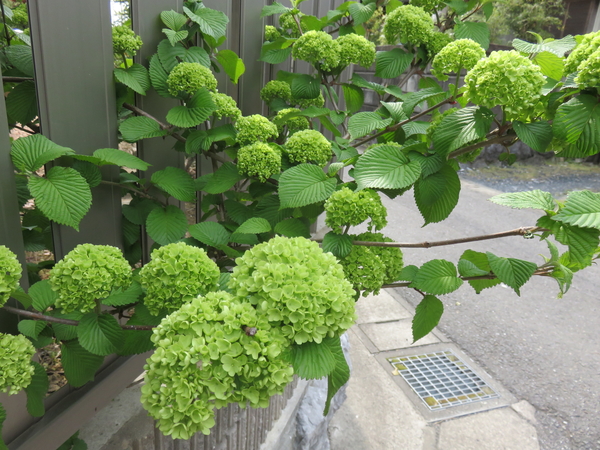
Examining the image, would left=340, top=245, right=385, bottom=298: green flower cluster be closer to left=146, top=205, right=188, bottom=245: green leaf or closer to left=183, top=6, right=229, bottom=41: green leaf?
left=146, top=205, right=188, bottom=245: green leaf

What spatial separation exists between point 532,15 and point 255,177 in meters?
9.91

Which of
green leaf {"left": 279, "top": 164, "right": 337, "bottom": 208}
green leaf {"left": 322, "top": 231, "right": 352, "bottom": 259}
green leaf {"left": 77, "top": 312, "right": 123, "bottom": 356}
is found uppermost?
green leaf {"left": 279, "top": 164, "right": 337, "bottom": 208}

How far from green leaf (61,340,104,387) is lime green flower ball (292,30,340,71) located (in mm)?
1143

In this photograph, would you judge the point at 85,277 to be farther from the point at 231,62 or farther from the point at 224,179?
the point at 231,62

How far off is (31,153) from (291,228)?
25.3 inches

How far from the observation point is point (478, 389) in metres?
2.58

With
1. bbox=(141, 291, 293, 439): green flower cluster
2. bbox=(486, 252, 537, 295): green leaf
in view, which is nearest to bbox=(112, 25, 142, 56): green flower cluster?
bbox=(141, 291, 293, 439): green flower cluster

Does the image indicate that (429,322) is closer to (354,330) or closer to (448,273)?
(448,273)

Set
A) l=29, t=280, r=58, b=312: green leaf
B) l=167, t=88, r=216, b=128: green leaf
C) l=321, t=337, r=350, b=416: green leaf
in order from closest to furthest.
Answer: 1. l=321, t=337, r=350, b=416: green leaf
2. l=29, t=280, r=58, b=312: green leaf
3. l=167, t=88, r=216, b=128: green leaf

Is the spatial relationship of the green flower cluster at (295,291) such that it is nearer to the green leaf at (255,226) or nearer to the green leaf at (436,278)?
the green leaf at (255,226)

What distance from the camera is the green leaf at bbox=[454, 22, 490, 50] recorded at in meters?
1.52

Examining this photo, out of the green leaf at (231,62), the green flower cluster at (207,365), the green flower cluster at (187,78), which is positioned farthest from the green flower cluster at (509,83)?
the green leaf at (231,62)

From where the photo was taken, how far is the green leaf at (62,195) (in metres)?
0.99

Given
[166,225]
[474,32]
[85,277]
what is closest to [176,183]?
[166,225]
